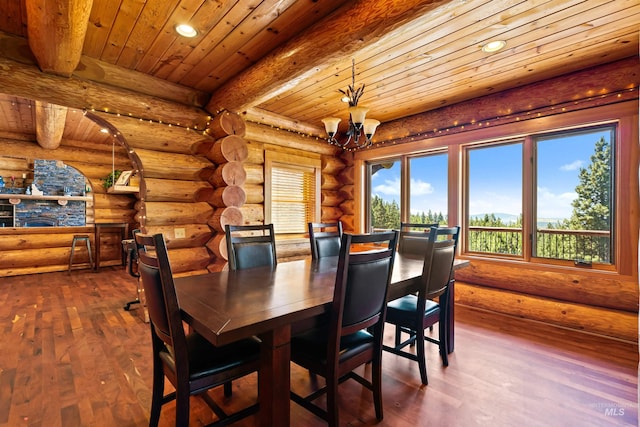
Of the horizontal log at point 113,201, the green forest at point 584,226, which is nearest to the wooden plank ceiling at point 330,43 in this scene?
the green forest at point 584,226

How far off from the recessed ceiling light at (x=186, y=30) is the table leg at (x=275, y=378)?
7.90 feet

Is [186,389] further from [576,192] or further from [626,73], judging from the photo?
[626,73]

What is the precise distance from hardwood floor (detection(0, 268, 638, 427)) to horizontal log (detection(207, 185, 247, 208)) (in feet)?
5.14

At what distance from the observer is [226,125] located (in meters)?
3.47

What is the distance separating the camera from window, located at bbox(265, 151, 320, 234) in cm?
457

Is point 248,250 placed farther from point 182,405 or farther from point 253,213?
point 253,213

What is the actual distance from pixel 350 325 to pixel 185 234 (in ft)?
8.64

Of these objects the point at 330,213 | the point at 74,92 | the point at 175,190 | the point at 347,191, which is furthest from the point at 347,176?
the point at 74,92

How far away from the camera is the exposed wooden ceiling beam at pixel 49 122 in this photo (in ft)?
13.9

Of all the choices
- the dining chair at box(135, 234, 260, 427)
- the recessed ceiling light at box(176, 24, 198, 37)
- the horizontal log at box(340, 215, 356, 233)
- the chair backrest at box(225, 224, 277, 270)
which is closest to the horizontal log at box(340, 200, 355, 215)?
the horizontal log at box(340, 215, 356, 233)

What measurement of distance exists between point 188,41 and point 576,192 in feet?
14.1

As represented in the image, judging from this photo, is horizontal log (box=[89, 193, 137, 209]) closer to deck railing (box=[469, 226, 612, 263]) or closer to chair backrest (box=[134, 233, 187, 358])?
chair backrest (box=[134, 233, 187, 358])

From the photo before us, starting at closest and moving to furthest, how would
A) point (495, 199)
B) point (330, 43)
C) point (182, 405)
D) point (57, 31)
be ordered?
1. point (182, 405)
2. point (57, 31)
3. point (330, 43)
4. point (495, 199)

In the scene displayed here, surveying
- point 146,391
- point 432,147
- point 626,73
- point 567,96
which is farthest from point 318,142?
point 146,391
